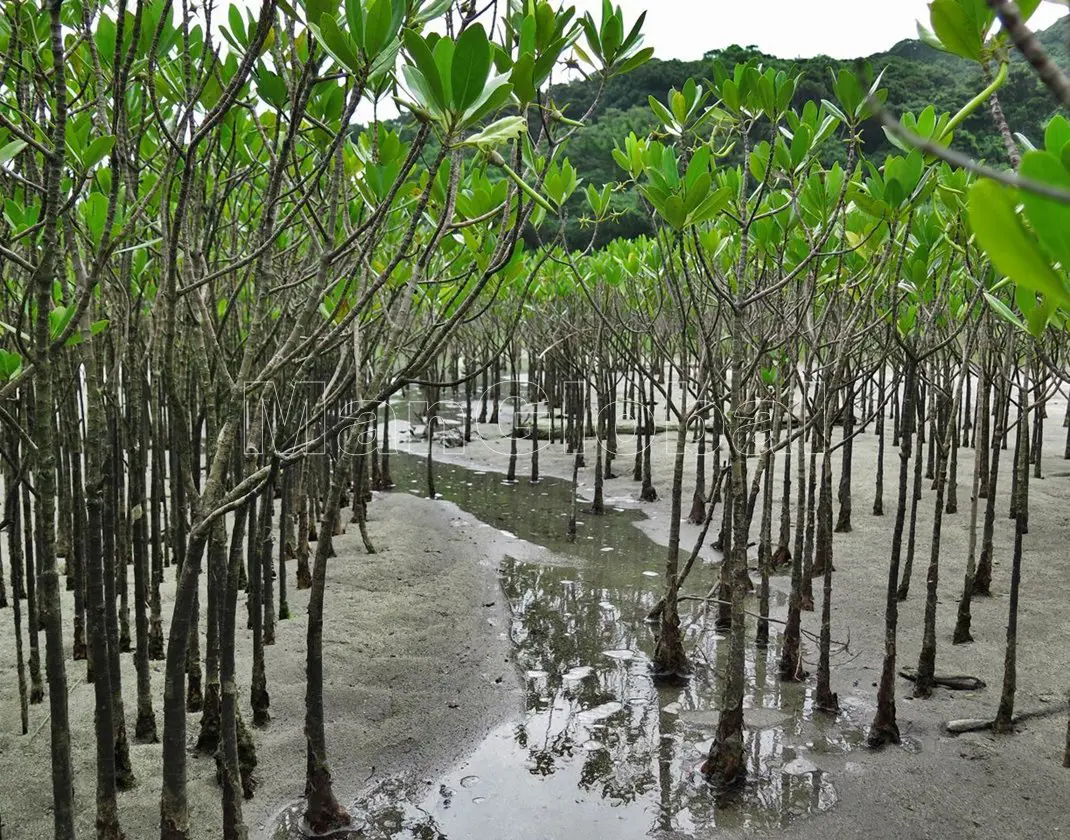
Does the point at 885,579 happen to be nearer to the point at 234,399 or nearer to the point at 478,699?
the point at 478,699

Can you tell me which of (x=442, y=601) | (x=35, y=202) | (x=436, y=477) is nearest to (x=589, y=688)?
(x=442, y=601)

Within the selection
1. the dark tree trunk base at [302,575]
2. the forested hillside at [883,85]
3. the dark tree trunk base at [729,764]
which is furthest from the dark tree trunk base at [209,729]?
the forested hillside at [883,85]

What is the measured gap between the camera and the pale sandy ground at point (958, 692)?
284 cm

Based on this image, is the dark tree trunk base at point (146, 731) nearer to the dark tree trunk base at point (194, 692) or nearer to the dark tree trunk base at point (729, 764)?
the dark tree trunk base at point (194, 692)

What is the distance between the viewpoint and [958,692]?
3705mm

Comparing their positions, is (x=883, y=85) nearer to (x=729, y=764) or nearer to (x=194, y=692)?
(x=729, y=764)

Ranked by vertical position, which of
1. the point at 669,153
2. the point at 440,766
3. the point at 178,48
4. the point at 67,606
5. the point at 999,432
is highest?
the point at 178,48

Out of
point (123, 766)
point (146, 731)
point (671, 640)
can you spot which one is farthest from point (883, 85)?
point (123, 766)

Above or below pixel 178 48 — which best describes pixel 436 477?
below

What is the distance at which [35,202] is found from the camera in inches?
106

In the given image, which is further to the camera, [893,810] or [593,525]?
[593,525]

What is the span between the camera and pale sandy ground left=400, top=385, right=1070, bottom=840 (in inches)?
112

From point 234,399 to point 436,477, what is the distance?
853 centimetres

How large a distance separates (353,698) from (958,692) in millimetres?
2738
